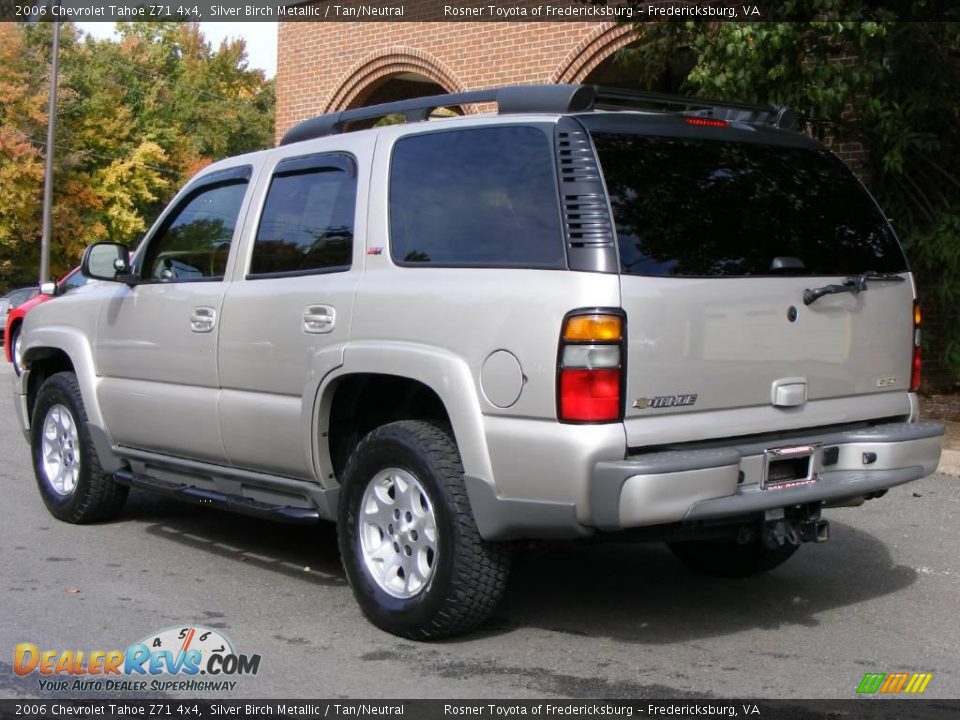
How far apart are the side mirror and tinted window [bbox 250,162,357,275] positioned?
3.57 ft

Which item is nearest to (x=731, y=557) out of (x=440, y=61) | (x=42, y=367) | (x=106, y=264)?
(x=106, y=264)

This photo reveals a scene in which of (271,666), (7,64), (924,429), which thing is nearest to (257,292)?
(271,666)

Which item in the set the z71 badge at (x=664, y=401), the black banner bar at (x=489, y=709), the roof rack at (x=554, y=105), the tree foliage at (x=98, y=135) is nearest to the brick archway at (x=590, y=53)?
the roof rack at (x=554, y=105)

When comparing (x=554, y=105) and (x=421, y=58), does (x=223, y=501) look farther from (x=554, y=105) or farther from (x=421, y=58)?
(x=421, y=58)

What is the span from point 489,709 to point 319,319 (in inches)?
77.5

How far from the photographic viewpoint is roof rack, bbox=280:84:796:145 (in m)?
5.13

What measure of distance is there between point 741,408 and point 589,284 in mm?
842

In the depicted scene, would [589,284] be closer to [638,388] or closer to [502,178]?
[638,388]

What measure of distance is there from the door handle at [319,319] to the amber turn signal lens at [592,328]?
1322mm

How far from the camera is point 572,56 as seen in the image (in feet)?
53.7

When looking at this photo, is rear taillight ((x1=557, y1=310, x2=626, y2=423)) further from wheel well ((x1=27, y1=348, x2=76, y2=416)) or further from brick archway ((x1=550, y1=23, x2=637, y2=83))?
brick archway ((x1=550, y1=23, x2=637, y2=83))

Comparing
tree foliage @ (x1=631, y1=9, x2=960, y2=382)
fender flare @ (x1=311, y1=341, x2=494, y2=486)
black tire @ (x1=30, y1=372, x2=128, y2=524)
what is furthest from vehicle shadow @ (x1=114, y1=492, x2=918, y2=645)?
tree foliage @ (x1=631, y1=9, x2=960, y2=382)

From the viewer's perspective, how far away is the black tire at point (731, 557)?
6.22 meters

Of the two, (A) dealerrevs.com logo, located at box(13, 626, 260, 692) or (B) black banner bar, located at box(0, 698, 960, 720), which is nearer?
(B) black banner bar, located at box(0, 698, 960, 720)
